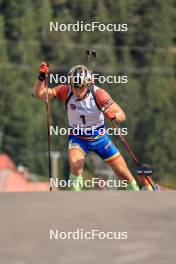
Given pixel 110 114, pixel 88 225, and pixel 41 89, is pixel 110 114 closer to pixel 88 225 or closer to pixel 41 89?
pixel 41 89

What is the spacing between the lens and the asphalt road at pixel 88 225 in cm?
770

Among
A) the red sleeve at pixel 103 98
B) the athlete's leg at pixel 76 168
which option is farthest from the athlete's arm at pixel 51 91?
the athlete's leg at pixel 76 168

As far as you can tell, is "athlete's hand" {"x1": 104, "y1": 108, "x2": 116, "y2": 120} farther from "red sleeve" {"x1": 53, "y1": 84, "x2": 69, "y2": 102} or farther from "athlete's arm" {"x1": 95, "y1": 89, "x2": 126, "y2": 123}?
"red sleeve" {"x1": 53, "y1": 84, "x2": 69, "y2": 102}

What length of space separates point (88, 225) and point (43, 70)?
3.32 metres

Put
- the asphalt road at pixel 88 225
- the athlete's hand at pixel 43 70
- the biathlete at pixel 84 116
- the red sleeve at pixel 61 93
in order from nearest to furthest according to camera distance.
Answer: the asphalt road at pixel 88 225 < the athlete's hand at pixel 43 70 < the biathlete at pixel 84 116 < the red sleeve at pixel 61 93

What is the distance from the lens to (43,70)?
11.3 metres

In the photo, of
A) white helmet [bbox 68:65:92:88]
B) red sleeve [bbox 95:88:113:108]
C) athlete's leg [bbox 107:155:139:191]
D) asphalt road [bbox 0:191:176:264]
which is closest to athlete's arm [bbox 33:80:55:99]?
white helmet [bbox 68:65:92:88]

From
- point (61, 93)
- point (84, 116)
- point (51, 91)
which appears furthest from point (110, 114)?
point (51, 91)

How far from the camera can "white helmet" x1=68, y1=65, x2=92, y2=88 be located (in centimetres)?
1133

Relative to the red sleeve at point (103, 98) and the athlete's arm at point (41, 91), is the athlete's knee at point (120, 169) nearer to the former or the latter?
the red sleeve at point (103, 98)

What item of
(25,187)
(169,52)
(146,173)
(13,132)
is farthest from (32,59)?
(146,173)

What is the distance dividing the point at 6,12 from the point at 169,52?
42.2 meters

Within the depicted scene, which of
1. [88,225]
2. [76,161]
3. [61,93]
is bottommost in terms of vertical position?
[88,225]

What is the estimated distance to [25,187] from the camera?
43625mm
